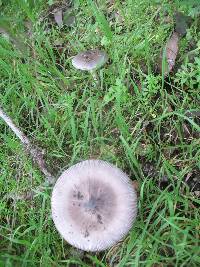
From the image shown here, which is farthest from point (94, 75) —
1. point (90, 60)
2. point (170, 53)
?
point (170, 53)

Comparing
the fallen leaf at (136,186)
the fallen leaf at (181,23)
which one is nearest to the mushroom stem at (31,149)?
the fallen leaf at (136,186)

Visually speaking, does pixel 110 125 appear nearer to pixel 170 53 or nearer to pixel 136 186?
pixel 136 186

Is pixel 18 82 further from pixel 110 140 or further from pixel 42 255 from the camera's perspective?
pixel 42 255

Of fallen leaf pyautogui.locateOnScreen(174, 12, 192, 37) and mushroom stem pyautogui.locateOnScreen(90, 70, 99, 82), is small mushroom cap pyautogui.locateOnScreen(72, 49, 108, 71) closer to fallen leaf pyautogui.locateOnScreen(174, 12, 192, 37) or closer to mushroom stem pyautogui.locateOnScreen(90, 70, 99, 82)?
mushroom stem pyautogui.locateOnScreen(90, 70, 99, 82)

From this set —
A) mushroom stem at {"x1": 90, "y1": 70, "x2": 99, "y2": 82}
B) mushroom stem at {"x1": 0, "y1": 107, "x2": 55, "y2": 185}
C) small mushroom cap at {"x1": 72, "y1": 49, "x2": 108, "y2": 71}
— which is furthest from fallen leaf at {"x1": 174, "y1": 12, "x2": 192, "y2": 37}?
mushroom stem at {"x1": 0, "y1": 107, "x2": 55, "y2": 185}

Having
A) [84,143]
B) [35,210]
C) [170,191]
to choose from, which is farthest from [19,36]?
[170,191]

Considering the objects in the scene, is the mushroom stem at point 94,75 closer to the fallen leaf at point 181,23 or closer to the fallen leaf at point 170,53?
the fallen leaf at point 170,53
